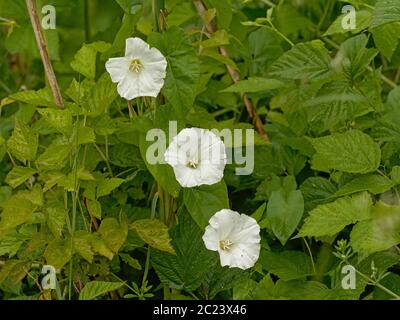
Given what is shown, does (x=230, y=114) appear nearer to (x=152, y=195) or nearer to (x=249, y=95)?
(x=249, y=95)

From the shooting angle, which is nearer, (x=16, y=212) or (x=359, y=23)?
(x=16, y=212)

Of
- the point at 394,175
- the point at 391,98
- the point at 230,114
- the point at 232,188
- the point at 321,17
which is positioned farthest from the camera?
the point at 321,17

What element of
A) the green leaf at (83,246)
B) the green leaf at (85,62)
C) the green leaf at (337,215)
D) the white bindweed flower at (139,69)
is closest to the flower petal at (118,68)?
the white bindweed flower at (139,69)

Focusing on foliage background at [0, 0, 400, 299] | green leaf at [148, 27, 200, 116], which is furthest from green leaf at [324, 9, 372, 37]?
green leaf at [148, 27, 200, 116]

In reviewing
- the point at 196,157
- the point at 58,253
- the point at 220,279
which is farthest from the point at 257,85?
the point at 58,253

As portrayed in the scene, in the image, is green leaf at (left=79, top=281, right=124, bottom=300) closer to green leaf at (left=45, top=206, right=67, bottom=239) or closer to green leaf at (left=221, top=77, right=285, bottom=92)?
green leaf at (left=45, top=206, right=67, bottom=239)

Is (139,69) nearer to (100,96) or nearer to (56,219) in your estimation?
(100,96)

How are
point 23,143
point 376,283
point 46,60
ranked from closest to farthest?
point 376,283 → point 23,143 → point 46,60
